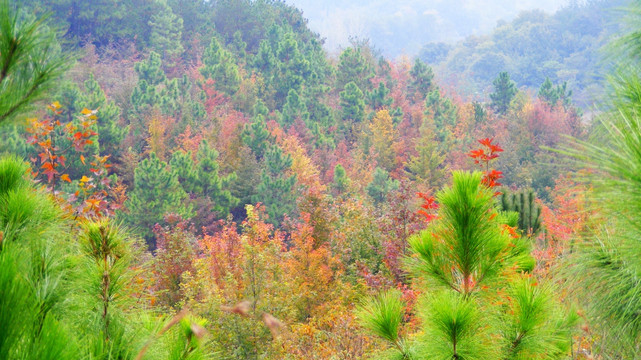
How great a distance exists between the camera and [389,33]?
92.3m

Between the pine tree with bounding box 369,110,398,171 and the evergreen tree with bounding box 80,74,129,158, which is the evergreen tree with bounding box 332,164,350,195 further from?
the evergreen tree with bounding box 80,74,129,158

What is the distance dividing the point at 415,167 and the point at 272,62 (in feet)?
41.9

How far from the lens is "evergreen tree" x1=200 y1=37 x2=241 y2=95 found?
96.0ft

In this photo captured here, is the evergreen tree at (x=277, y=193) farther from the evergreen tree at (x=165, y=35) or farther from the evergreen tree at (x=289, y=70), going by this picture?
the evergreen tree at (x=165, y=35)

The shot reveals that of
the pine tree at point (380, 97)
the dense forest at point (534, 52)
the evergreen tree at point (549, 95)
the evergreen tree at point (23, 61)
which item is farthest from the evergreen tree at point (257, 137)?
the dense forest at point (534, 52)

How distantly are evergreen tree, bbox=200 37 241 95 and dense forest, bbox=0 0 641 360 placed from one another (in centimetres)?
15

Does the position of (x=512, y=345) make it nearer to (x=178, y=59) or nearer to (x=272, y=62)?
(x=272, y=62)

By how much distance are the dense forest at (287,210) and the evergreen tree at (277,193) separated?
0.08 metres

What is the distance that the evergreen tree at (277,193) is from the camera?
19562 millimetres

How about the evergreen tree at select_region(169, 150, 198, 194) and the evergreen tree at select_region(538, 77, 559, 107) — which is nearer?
the evergreen tree at select_region(169, 150, 198, 194)

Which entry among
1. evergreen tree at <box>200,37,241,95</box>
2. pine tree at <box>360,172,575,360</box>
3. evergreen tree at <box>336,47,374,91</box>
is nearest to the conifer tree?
pine tree at <box>360,172,575,360</box>

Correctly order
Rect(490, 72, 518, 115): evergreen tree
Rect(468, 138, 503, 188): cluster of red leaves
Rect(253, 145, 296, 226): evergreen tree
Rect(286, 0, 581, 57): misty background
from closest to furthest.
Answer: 1. Rect(468, 138, 503, 188): cluster of red leaves
2. Rect(253, 145, 296, 226): evergreen tree
3. Rect(490, 72, 518, 115): evergreen tree
4. Rect(286, 0, 581, 57): misty background

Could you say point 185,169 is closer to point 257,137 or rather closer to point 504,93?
point 257,137

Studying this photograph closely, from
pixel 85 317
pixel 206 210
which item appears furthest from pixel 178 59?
pixel 85 317
